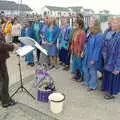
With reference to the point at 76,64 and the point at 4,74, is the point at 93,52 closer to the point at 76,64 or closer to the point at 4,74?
the point at 76,64

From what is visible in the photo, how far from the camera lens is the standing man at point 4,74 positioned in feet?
15.3

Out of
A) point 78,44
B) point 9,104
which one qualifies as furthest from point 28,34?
point 9,104

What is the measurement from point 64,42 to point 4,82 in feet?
9.17

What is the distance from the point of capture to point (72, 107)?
Answer: 5094 millimetres

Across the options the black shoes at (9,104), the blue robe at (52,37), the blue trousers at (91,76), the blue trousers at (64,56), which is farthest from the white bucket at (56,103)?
the blue robe at (52,37)

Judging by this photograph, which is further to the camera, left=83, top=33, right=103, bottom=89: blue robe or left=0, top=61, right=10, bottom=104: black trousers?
left=83, top=33, right=103, bottom=89: blue robe

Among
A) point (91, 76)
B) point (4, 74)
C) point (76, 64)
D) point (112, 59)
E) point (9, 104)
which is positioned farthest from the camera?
point (76, 64)

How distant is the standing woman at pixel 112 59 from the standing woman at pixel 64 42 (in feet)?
6.82

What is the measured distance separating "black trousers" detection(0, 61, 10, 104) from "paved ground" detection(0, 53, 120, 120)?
0.71 feet

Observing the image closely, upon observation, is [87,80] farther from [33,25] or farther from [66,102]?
[33,25]

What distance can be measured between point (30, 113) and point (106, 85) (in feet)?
5.56

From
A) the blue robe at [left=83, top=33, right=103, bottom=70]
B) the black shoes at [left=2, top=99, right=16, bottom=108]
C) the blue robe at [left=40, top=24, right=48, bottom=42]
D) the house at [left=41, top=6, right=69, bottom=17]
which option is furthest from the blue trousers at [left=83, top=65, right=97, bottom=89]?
the house at [left=41, top=6, right=69, bottom=17]

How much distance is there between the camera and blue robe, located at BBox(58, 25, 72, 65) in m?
7.20

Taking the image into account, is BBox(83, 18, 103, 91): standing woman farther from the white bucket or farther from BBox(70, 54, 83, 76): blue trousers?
the white bucket
